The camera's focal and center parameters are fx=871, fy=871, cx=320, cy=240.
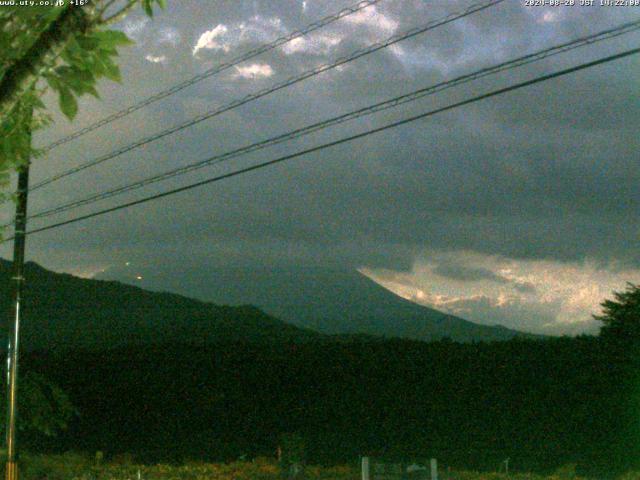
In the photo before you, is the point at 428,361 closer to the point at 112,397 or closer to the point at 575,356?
the point at 575,356

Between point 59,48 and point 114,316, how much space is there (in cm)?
4807

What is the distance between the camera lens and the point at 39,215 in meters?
15.7

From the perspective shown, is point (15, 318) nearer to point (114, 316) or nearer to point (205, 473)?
point (205, 473)

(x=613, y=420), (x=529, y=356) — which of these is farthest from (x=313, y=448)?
(x=613, y=420)

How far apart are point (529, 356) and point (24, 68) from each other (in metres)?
13.6

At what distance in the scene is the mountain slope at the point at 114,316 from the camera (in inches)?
1705

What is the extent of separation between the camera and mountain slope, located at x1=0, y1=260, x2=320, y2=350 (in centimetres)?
4331

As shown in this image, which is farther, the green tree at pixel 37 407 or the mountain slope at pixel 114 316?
the mountain slope at pixel 114 316

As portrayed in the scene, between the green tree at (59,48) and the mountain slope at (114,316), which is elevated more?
the mountain slope at (114,316)

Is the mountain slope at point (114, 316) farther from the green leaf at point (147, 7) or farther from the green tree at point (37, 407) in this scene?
the green leaf at point (147, 7)

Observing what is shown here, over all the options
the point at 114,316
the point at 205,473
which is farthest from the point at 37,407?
the point at 114,316

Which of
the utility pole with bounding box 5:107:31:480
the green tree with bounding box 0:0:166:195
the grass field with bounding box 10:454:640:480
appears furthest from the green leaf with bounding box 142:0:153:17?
the utility pole with bounding box 5:107:31:480

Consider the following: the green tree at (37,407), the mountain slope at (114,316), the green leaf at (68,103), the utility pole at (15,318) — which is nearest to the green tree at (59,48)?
the green leaf at (68,103)

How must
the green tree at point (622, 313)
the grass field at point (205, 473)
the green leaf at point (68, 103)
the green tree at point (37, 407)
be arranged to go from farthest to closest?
1. the green tree at point (622, 313)
2. the green tree at point (37, 407)
3. the grass field at point (205, 473)
4. the green leaf at point (68, 103)
